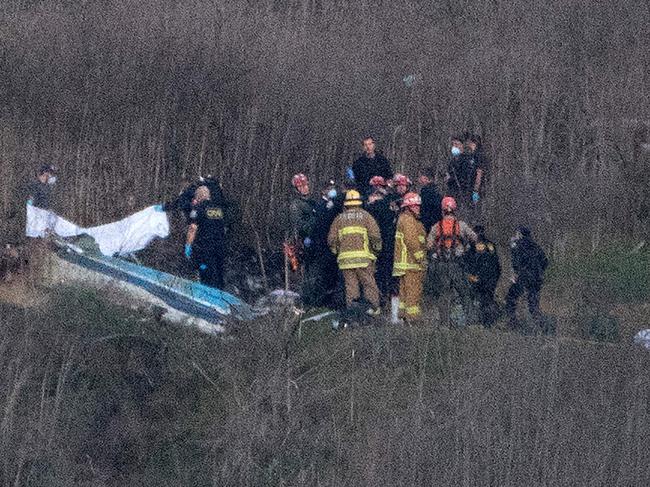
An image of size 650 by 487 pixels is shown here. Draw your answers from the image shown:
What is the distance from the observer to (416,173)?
83.8 feet

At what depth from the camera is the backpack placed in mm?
18031

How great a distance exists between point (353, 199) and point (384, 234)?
0.64m

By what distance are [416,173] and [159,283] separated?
7.26m

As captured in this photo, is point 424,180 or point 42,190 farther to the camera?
point 42,190

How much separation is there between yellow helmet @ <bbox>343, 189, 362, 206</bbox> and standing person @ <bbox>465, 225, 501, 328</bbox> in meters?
1.35

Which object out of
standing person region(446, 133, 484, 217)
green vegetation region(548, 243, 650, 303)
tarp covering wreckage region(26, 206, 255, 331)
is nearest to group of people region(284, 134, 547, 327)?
tarp covering wreckage region(26, 206, 255, 331)

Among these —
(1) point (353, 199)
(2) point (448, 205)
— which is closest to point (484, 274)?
(2) point (448, 205)

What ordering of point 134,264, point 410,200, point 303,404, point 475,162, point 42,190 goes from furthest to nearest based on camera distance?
point 475,162 → point 42,190 → point 134,264 → point 410,200 → point 303,404

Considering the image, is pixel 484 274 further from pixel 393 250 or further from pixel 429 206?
pixel 429 206

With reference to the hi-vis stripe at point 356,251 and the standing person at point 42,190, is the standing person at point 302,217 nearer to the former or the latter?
the hi-vis stripe at point 356,251

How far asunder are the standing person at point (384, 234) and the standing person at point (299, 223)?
88 cm

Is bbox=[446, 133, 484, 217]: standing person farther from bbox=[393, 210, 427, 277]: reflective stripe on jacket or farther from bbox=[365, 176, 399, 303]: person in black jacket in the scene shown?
bbox=[393, 210, 427, 277]: reflective stripe on jacket

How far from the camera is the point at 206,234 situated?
19875 mm

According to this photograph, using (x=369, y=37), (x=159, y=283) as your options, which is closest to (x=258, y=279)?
(x=159, y=283)
